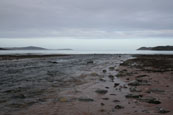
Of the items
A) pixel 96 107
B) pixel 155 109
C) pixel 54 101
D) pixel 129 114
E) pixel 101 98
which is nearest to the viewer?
pixel 129 114

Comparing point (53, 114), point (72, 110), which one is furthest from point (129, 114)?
point (53, 114)

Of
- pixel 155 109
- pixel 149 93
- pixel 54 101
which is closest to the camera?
pixel 155 109

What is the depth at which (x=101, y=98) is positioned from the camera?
8.97 meters

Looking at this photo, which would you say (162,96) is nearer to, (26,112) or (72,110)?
(72,110)

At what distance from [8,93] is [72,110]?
5050 millimetres

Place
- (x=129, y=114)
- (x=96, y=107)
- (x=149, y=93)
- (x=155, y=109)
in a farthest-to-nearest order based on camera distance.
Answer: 1. (x=149, y=93)
2. (x=96, y=107)
3. (x=155, y=109)
4. (x=129, y=114)

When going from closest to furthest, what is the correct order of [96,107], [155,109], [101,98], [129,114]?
1. [129,114]
2. [155,109]
3. [96,107]
4. [101,98]

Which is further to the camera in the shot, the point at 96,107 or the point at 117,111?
the point at 96,107

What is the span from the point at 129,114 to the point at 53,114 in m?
2.95

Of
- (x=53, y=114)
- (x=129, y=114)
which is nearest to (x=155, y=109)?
(x=129, y=114)

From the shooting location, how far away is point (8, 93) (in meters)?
10.2

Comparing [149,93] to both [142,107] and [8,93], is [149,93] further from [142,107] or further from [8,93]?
[8,93]

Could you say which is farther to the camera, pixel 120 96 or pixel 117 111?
pixel 120 96

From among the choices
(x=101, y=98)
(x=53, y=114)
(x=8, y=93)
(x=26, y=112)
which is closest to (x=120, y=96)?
(x=101, y=98)
